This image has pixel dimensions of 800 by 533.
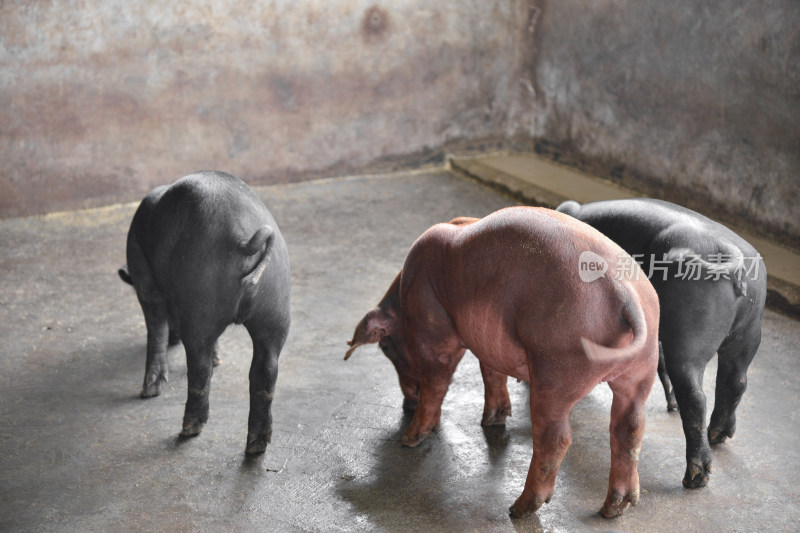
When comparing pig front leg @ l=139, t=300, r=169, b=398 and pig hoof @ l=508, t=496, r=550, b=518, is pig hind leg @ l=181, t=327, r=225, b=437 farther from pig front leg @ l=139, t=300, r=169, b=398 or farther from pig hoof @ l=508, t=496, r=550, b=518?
pig hoof @ l=508, t=496, r=550, b=518

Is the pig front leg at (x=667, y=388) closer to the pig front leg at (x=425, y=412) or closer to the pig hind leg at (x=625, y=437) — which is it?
the pig hind leg at (x=625, y=437)

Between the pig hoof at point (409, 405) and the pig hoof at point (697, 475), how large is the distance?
128 cm

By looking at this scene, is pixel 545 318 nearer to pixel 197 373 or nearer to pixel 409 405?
pixel 409 405

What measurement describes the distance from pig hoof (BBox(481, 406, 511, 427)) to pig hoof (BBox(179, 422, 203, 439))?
4.31 feet

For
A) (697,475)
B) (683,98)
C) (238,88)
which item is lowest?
(697,475)

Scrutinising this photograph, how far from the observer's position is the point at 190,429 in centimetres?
375

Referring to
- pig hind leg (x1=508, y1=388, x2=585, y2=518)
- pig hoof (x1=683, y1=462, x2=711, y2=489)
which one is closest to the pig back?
pig hind leg (x1=508, y1=388, x2=585, y2=518)

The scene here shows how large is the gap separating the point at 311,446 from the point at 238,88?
4.33 meters

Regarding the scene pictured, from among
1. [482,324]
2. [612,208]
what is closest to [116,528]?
[482,324]

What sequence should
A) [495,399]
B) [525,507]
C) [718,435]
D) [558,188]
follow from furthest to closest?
[558,188]
[495,399]
[718,435]
[525,507]

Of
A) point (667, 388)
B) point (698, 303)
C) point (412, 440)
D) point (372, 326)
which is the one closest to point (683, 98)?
point (667, 388)

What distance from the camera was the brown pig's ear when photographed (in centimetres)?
379

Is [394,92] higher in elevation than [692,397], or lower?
higher

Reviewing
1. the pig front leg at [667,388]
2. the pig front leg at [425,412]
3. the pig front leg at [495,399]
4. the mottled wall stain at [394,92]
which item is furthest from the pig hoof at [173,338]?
the mottled wall stain at [394,92]
